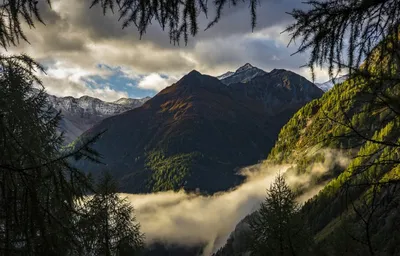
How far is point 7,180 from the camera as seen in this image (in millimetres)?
2873

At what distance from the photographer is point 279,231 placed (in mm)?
18984

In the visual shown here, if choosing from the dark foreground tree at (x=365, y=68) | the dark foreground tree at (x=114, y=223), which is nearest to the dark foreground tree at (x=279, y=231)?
the dark foreground tree at (x=114, y=223)

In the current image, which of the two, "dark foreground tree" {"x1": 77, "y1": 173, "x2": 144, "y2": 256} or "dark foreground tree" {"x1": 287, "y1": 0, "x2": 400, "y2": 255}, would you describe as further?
"dark foreground tree" {"x1": 77, "y1": 173, "x2": 144, "y2": 256}

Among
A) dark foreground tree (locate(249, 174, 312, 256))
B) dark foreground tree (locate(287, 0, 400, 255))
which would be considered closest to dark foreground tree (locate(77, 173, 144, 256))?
dark foreground tree (locate(249, 174, 312, 256))

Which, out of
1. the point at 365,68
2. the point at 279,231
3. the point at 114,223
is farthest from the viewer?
the point at 279,231

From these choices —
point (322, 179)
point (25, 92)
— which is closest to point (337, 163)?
point (322, 179)

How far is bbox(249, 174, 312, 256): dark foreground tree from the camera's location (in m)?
18.7

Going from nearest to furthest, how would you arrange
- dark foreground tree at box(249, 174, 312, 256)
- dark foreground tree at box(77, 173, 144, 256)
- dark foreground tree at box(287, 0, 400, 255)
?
dark foreground tree at box(287, 0, 400, 255), dark foreground tree at box(77, 173, 144, 256), dark foreground tree at box(249, 174, 312, 256)

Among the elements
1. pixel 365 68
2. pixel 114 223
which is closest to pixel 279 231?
pixel 114 223

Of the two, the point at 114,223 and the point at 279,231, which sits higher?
the point at 114,223

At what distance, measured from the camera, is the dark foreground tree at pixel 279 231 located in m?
18.7

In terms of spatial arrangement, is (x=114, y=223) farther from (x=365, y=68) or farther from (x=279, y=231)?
(x=365, y=68)

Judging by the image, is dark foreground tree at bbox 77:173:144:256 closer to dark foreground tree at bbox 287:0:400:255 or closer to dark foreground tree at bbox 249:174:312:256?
dark foreground tree at bbox 249:174:312:256

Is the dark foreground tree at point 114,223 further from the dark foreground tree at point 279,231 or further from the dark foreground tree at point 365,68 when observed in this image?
the dark foreground tree at point 365,68
